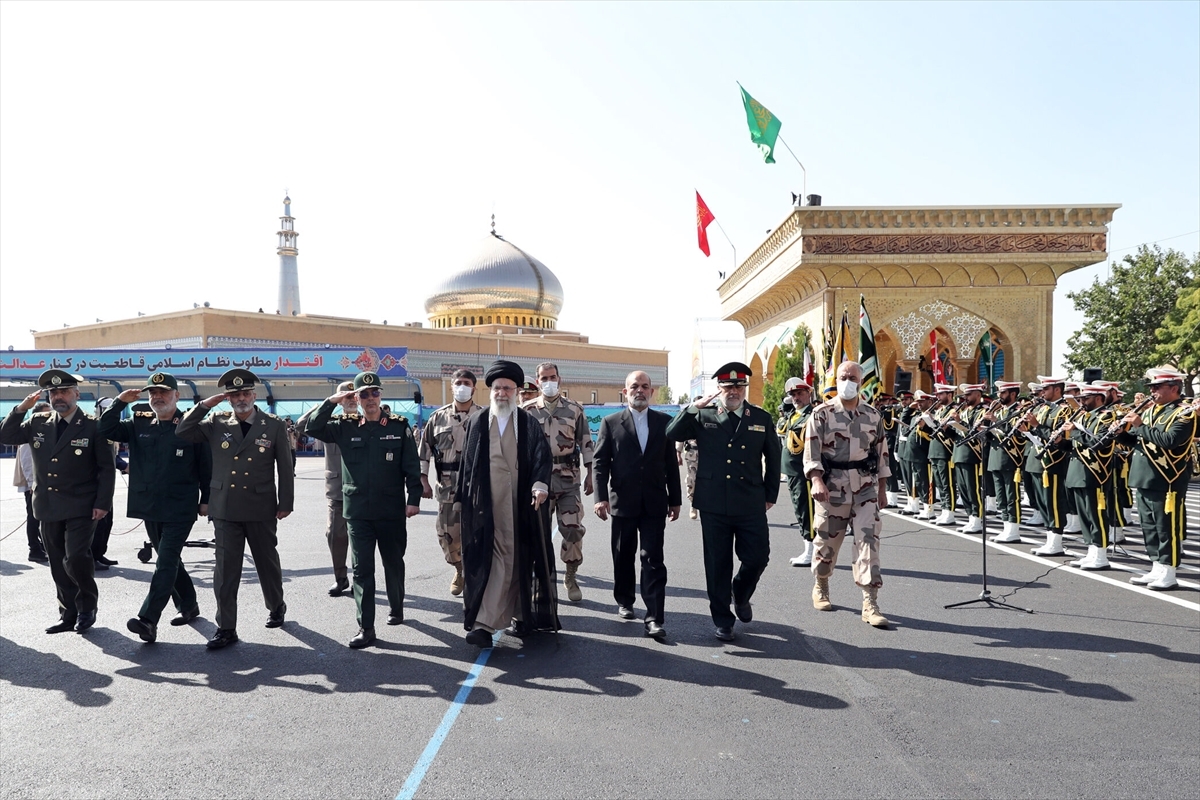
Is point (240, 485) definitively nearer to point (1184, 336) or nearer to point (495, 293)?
point (1184, 336)

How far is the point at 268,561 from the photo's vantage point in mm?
6172

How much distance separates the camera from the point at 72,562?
6199 millimetres

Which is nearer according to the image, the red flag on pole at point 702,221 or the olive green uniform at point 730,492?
the olive green uniform at point 730,492

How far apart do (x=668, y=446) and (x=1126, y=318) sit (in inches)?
1223

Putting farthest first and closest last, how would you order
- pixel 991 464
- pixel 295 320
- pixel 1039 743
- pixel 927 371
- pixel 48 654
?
pixel 295 320 → pixel 927 371 → pixel 991 464 → pixel 48 654 → pixel 1039 743

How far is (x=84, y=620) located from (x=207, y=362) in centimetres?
3485

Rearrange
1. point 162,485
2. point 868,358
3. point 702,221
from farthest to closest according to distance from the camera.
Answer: point 702,221 → point 868,358 → point 162,485

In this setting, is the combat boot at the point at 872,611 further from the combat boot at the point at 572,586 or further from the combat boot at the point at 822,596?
the combat boot at the point at 572,586

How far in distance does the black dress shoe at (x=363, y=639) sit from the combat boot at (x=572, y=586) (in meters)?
1.87

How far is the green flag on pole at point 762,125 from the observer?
77.8 ft

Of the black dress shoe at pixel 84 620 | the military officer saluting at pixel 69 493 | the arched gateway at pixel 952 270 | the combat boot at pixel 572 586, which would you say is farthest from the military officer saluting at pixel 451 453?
the arched gateway at pixel 952 270

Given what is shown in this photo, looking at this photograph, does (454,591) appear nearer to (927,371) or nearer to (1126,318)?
(927,371)

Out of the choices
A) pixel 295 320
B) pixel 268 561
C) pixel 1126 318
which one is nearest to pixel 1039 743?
pixel 268 561

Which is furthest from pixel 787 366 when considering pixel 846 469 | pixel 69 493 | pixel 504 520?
pixel 69 493
